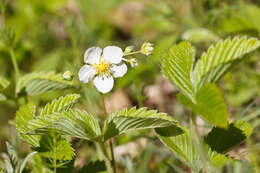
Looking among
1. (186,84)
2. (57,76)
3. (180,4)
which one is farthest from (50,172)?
(180,4)

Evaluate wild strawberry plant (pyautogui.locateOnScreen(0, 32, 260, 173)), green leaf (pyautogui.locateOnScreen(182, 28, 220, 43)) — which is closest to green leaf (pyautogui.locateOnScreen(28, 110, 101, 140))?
wild strawberry plant (pyautogui.locateOnScreen(0, 32, 260, 173))

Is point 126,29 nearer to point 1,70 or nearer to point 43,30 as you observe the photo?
point 43,30

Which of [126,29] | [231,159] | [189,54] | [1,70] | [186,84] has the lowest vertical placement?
[231,159]

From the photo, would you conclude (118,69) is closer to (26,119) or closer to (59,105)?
(59,105)

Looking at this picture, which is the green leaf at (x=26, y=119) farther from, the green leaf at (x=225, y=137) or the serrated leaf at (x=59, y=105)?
the green leaf at (x=225, y=137)

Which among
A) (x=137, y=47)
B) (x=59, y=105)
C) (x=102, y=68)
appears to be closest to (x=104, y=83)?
(x=102, y=68)

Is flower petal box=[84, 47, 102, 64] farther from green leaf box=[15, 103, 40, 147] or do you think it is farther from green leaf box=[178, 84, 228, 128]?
green leaf box=[178, 84, 228, 128]
